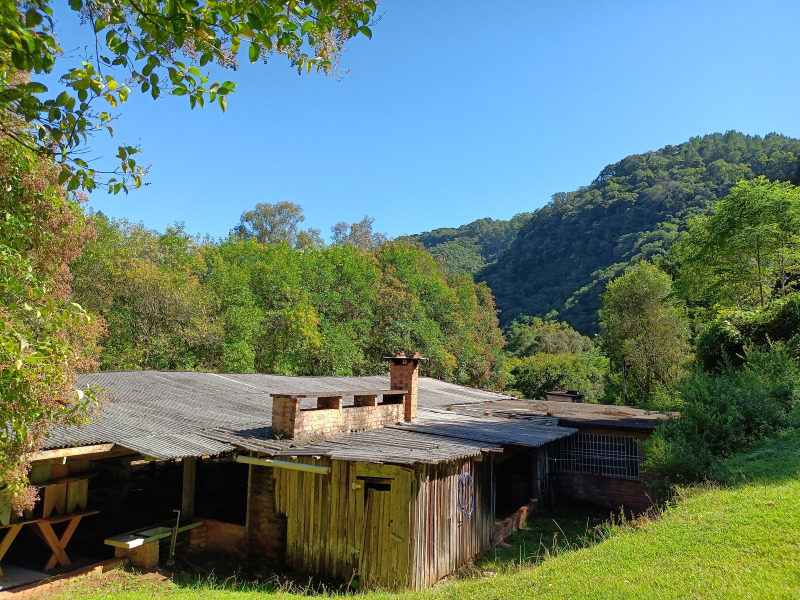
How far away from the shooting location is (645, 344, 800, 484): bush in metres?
9.99

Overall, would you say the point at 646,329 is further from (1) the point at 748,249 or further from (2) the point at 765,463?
(2) the point at 765,463

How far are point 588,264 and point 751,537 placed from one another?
186 ft

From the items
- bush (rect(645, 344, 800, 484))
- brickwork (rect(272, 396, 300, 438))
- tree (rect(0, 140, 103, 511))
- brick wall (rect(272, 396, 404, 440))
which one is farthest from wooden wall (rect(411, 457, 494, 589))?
tree (rect(0, 140, 103, 511))

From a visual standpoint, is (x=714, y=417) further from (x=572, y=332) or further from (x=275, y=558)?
(x=572, y=332)

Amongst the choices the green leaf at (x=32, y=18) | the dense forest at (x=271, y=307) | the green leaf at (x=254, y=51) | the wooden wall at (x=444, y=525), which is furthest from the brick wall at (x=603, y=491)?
the green leaf at (x=32, y=18)

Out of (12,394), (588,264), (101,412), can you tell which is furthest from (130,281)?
(588,264)

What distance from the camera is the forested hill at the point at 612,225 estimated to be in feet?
171

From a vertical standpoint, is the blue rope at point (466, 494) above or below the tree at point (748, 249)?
below

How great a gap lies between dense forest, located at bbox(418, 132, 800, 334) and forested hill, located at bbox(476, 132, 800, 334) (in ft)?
0.38

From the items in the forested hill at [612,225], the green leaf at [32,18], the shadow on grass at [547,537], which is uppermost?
the forested hill at [612,225]

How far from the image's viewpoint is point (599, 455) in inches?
565

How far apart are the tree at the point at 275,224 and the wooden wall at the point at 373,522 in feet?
110

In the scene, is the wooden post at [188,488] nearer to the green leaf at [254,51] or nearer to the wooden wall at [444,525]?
the wooden wall at [444,525]

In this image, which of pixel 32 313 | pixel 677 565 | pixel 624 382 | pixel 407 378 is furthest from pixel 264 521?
pixel 624 382
